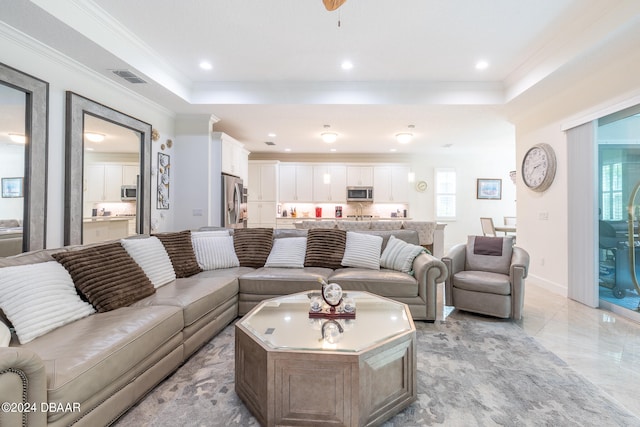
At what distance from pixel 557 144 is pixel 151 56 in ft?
17.7

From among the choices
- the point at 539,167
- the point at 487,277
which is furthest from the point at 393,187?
the point at 487,277

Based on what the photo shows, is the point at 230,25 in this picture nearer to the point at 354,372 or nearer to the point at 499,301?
the point at 354,372

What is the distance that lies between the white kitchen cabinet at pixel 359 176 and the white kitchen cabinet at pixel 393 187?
0.20 m

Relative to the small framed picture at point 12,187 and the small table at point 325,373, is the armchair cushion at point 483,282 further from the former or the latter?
the small framed picture at point 12,187

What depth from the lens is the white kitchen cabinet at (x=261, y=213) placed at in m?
7.84

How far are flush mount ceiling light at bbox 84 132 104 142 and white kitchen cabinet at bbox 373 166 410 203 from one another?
6217mm

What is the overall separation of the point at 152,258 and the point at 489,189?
8481 millimetres

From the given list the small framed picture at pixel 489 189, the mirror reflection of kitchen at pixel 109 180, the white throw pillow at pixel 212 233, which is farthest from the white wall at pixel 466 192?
the mirror reflection of kitchen at pixel 109 180

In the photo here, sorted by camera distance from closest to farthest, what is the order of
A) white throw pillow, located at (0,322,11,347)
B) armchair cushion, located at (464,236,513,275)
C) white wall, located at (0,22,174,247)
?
white throw pillow, located at (0,322,11,347)
white wall, located at (0,22,174,247)
armchair cushion, located at (464,236,513,275)

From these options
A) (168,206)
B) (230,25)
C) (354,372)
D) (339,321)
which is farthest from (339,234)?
(168,206)

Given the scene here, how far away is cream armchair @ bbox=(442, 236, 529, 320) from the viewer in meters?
2.98

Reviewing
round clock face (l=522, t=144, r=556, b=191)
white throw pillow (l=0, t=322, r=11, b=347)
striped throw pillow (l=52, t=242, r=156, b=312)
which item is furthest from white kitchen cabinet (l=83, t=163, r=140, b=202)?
round clock face (l=522, t=144, r=556, b=191)

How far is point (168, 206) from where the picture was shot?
4.66m

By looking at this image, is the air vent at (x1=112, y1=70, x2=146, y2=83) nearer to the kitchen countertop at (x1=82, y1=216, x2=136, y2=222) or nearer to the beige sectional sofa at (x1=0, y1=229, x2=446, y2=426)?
the kitchen countertop at (x1=82, y1=216, x2=136, y2=222)
